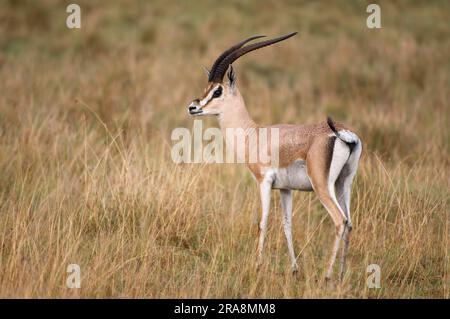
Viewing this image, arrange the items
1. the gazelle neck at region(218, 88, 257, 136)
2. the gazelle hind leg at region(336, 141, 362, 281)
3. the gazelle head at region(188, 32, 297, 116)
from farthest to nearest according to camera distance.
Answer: the gazelle neck at region(218, 88, 257, 136)
the gazelle head at region(188, 32, 297, 116)
the gazelle hind leg at region(336, 141, 362, 281)

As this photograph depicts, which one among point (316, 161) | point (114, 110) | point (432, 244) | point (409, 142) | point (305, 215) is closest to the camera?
point (316, 161)

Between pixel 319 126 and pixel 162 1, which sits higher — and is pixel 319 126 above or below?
below

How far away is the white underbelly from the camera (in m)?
5.54

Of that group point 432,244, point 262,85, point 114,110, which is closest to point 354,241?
point 432,244

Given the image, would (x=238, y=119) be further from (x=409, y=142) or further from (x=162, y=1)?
(x=162, y=1)

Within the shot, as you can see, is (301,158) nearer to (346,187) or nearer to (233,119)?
(346,187)

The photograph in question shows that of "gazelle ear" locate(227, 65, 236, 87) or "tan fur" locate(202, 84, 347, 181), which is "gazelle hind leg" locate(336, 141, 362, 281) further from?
"gazelle ear" locate(227, 65, 236, 87)

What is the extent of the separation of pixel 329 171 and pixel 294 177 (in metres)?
0.31

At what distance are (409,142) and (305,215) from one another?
3406mm

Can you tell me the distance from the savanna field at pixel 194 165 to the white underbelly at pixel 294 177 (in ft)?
2.05

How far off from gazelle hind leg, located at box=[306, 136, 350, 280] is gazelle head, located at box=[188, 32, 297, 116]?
979mm

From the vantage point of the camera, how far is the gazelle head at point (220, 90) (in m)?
5.89

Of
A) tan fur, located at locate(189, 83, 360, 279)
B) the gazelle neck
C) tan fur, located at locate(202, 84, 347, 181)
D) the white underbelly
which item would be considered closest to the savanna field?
tan fur, located at locate(189, 83, 360, 279)

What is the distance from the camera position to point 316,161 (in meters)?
5.36
